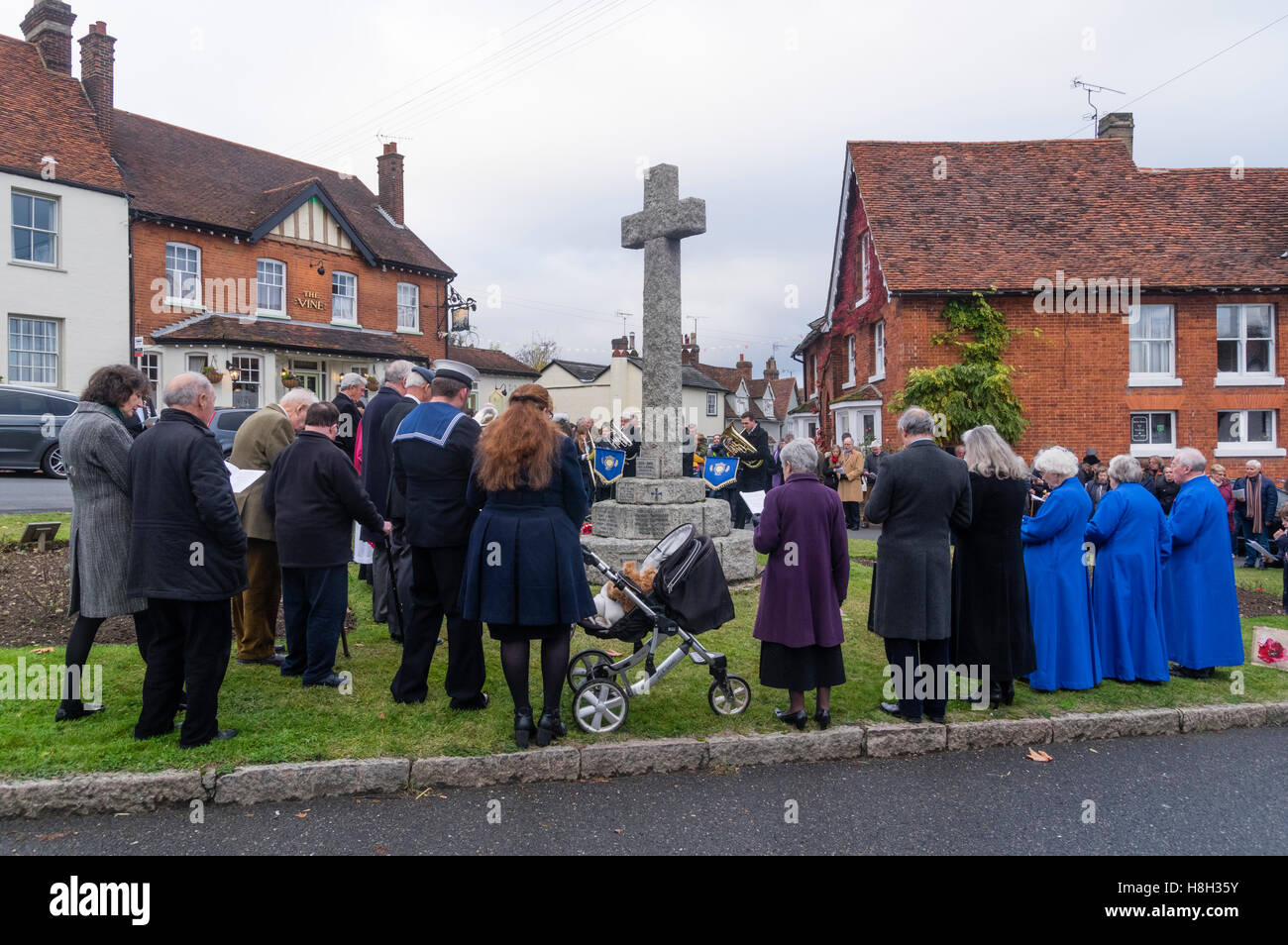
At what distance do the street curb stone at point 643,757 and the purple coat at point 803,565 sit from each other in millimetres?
859

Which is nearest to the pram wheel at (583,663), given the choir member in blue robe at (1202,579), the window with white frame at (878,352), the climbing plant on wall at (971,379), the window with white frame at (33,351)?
the choir member in blue robe at (1202,579)

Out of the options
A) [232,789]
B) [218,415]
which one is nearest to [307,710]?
[232,789]

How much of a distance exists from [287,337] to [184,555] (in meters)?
22.1

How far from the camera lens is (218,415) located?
59.5 feet

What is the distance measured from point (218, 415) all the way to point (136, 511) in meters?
14.8

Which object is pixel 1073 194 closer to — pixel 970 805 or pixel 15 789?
pixel 970 805

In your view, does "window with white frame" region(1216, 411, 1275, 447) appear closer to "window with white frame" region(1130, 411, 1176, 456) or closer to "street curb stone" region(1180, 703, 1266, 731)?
"window with white frame" region(1130, 411, 1176, 456)

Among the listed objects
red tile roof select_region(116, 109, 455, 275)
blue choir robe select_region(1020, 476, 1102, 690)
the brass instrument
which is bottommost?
blue choir robe select_region(1020, 476, 1102, 690)

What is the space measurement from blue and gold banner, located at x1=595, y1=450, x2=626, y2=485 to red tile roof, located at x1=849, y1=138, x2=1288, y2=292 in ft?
32.2

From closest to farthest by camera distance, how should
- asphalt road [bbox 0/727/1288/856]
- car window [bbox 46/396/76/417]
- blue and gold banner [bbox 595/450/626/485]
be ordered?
1. asphalt road [bbox 0/727/1288/856]
2. blue and gold banner [bbox 595/450/626/485]
3. car window [bbox 46/396/76/417]

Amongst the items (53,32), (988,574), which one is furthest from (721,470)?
(53,32)

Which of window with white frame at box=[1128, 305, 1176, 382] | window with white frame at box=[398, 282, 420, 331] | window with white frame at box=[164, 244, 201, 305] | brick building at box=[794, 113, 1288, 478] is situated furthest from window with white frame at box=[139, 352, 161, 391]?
window with white frame at box=[1128, 305, 1176, 382]

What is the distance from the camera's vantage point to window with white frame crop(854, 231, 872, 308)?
81.0ft

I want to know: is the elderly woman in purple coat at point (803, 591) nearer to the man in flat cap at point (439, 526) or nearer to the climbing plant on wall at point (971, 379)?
the man in flat cap at point (439, 526)
